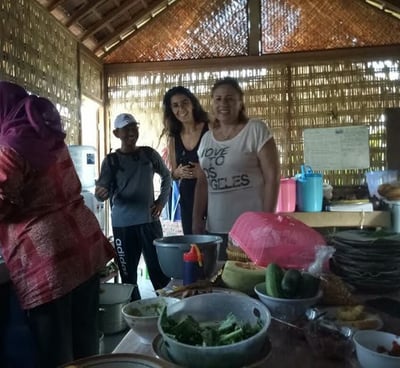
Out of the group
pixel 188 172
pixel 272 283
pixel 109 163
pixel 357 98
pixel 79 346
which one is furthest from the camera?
pixel 357 98

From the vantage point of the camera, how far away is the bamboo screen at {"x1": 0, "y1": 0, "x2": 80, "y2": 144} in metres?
2.40

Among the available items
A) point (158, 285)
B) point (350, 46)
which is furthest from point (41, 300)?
point (350, 46)

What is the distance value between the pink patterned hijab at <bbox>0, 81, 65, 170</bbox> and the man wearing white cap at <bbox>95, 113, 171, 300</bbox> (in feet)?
3.70

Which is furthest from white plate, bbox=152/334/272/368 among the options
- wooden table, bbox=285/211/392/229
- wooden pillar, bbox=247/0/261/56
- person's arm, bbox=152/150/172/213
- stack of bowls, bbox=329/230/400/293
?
wooden pillar, bbox=247/0/261/56

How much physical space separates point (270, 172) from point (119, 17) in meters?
2.73

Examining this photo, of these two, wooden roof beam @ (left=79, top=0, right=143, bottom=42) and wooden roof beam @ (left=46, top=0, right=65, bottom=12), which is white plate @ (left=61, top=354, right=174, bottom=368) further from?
wooden roof beam @ (left=79, top=0, right=143, bottom=42)

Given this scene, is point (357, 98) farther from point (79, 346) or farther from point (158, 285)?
point (79, 346)

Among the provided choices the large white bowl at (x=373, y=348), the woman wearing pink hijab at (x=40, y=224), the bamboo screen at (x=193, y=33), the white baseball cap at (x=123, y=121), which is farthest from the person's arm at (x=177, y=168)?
the bamboo screen at (x=193, y=33)

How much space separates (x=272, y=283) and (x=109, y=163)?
1.84m

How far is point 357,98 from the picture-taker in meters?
3.72

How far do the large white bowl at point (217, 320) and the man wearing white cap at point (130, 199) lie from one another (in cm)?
174

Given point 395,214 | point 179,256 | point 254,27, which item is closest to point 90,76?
point 254,27

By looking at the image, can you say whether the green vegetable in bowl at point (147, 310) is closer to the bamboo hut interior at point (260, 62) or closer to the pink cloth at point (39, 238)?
the pink cloth at point (39, 238)

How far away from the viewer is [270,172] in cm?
159
